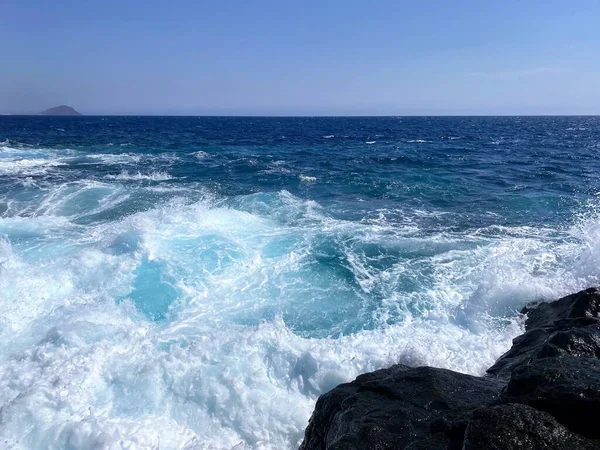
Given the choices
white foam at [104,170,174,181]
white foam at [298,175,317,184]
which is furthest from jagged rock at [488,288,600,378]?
white foam at [104,170,174,181]

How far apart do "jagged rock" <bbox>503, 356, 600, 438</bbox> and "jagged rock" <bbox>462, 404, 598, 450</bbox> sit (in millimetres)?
222

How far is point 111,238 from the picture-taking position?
507 inches

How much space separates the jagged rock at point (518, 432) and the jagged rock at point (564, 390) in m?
0.22

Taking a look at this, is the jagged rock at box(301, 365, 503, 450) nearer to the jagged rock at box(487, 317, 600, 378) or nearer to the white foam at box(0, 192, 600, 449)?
the jagged rock at box(487, 317, 600, 378)

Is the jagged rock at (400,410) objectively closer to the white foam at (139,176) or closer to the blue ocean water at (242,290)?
the blue ocean water at (242,290)

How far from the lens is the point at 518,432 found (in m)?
3.60

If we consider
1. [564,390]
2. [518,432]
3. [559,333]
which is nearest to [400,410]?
[518,432]

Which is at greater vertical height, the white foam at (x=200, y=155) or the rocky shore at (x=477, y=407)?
the white foam at (x=200, y=155)

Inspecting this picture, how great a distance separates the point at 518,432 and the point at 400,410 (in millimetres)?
1453

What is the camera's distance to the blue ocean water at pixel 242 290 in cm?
654

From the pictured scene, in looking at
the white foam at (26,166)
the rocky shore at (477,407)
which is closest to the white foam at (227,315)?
the rocky shore at (477,407)

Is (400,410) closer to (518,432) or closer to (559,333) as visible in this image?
(518,432)

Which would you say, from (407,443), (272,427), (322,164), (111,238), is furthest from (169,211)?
(322,164)

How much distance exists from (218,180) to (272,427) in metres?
17.6
